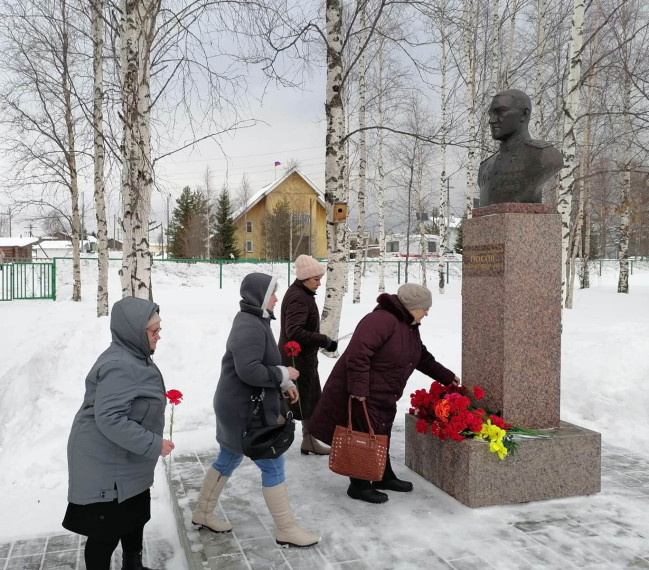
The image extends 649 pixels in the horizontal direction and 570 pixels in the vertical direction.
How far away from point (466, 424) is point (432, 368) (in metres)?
0.59

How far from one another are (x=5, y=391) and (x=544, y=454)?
5924 millimetres

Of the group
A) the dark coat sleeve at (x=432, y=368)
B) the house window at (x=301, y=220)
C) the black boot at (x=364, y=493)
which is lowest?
the black boot at (x=364, y=493)

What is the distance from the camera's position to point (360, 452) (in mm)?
3969

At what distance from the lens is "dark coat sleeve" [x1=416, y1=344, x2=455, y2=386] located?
4457 mm

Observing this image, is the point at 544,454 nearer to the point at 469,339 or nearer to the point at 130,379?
the point at 469,339

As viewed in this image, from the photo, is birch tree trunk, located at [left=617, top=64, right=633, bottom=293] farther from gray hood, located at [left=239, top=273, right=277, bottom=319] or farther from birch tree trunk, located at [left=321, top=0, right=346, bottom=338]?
gray hood, located at [left=239, top=273, right=277, bottom=319]

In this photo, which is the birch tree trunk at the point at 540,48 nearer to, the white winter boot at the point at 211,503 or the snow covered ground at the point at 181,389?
the snow covered ground at the point at 181,389

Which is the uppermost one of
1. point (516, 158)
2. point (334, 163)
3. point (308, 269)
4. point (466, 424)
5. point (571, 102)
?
point (571, 102)

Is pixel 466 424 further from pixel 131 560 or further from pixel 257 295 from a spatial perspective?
pixel 131 560

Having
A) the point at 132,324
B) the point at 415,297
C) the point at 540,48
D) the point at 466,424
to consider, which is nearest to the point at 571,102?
the point at 540,48

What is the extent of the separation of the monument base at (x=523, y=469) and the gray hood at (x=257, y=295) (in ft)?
5.83

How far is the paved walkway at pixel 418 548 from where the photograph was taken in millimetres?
3264

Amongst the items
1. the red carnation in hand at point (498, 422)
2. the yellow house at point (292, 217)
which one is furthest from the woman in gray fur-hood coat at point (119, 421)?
the yellow house at point (292, 217)

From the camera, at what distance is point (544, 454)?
13.6 feet
